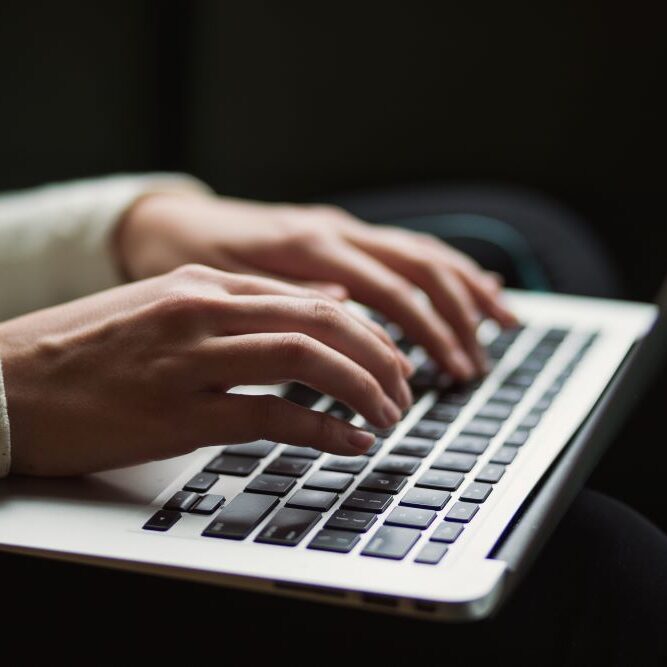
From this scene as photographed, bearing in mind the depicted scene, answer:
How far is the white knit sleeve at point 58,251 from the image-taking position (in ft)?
2.93

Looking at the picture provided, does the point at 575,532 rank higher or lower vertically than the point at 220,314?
lower

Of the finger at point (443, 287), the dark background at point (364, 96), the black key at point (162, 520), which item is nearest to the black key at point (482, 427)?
the finger at point (443, 287)

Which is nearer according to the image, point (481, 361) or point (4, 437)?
point (4, 437)

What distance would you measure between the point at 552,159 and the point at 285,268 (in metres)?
0.96

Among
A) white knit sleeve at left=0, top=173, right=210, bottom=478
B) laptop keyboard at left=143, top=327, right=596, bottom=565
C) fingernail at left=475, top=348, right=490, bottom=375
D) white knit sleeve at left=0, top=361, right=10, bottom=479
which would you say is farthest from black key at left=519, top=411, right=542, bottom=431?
white knit sleeve at left=0, top=173, right=210, bottom=478

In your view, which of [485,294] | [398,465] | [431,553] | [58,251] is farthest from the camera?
[58,251]

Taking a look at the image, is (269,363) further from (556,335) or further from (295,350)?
(556,335)

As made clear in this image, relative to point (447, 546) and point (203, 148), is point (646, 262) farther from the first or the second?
point (447, 546)

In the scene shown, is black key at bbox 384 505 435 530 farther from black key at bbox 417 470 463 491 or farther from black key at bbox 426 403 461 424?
black key at bbox 426 403 461 424

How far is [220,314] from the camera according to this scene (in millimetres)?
557

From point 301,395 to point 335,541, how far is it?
Answer: 21cm

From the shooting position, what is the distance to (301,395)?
0.67m

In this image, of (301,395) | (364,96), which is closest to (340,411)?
(301,395)

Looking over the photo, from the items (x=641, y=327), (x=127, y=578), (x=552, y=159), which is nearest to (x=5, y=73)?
(x=552, y=159)
